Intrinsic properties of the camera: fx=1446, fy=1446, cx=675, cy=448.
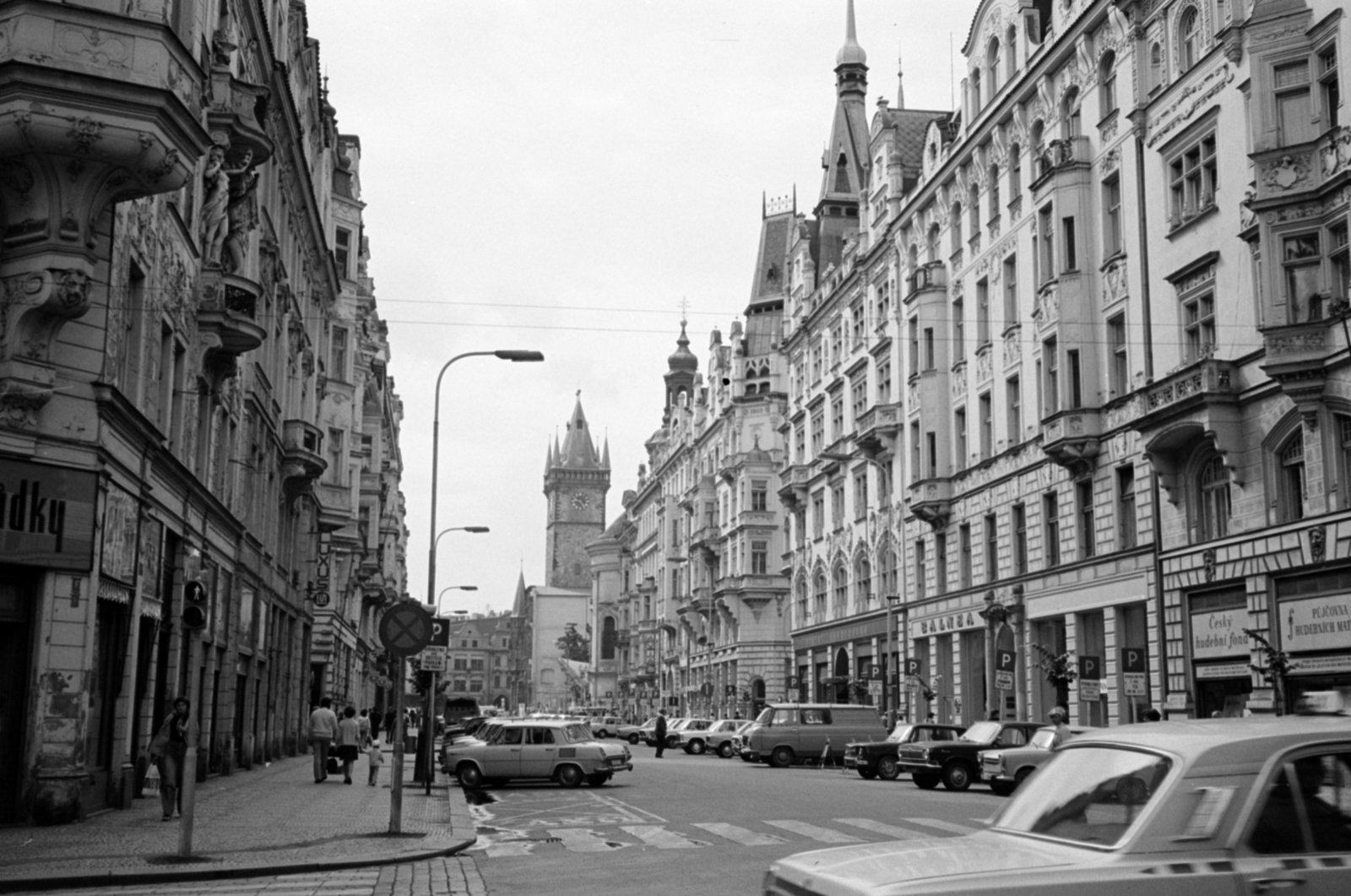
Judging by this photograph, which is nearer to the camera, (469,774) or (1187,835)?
(1187,835)

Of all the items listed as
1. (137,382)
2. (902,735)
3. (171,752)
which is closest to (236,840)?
(171,752)

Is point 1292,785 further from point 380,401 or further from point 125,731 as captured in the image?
point 380,401

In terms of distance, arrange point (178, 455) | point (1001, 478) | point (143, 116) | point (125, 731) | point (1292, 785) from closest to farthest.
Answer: point (1292, 785) < point (143, 116) < point (125, 731) < point (178, 455) < point (1001, 478)

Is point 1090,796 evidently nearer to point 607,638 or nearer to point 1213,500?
point 1213,500

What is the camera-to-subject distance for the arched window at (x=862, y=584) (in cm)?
5953

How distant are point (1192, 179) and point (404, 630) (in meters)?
22.8

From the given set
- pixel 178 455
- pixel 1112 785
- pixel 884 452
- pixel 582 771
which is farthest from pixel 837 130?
pixel 1112 785

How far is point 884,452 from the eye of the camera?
186ft

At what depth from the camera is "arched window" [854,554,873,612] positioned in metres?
59.5

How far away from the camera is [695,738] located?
200 feet

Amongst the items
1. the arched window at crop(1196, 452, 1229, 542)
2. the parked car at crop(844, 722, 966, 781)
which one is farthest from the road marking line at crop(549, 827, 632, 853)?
the arched window at crop(1196, 452, 1229, 542)

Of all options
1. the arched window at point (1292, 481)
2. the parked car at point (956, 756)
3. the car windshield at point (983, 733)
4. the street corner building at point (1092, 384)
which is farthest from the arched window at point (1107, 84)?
the parked car at point (956, 756)

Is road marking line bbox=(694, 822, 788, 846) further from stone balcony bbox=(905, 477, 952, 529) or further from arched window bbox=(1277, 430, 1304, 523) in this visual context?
stone balcony bbox=(905, 477, 952, 529)

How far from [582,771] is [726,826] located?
39.9 feet
